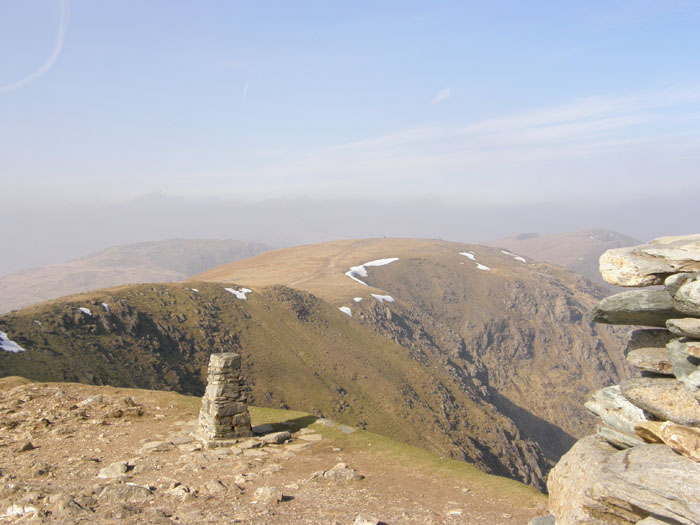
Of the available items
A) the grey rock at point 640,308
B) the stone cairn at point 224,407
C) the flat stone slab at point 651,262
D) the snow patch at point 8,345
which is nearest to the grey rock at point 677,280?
the flat stone slab at point 651,262

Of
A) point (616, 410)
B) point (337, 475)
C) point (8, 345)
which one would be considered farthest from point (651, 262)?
point (8, 345)

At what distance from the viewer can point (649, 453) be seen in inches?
386

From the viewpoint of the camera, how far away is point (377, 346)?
3565 inches

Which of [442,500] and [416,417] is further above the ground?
[442,500]

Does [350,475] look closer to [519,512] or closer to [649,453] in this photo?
[519,512]

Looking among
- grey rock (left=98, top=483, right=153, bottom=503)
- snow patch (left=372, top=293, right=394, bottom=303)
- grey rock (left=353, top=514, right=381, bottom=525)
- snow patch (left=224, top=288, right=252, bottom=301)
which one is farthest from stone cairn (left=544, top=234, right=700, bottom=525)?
snow patch (left=372, top=293, right=394, bottom=303)

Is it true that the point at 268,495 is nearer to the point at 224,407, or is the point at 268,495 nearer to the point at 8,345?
the point at 224,407

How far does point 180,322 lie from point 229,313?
8.91 metres

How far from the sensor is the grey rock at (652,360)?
36.2ft

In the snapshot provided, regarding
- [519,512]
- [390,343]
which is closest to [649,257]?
[519,512]

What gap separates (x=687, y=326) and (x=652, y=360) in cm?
188

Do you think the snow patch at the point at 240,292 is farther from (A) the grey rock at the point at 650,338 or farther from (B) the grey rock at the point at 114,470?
(A) the grey rock at the point at 650,338

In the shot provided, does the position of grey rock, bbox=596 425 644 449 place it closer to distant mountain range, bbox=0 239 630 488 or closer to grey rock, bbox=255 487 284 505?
grey rock, bbox=255 487 284 505

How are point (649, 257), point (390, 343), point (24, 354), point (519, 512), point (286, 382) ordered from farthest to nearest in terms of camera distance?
point (390, 343), point (286, 382), point (24, 354), point (519, 512), point (649, 257)
